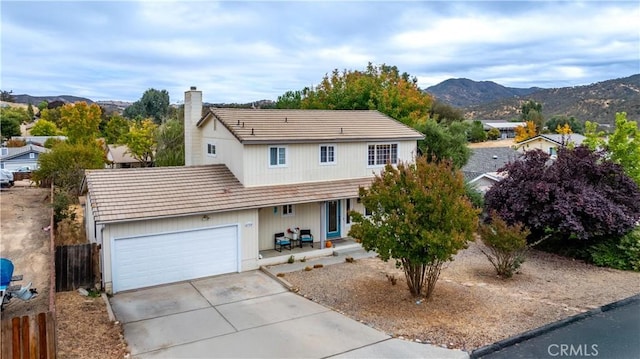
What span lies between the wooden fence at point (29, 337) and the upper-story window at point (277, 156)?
11.3 m

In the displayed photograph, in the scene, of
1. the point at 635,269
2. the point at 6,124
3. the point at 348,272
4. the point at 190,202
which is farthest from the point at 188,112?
the point at 6,124

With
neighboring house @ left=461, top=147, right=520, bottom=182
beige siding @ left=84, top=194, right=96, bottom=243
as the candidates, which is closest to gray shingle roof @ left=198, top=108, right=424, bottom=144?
beige siding @ left=84, top=194, right=96, bottom=243

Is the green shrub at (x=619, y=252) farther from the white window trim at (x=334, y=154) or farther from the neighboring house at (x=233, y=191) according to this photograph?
the white window trim at (x=334, y=154)

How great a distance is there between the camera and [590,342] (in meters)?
10.5

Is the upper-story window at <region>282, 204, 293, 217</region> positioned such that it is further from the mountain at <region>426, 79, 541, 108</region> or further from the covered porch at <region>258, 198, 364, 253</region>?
the mountain at <region>426, 79, 541, 108</region>

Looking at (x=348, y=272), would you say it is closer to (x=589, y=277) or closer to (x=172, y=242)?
(x=172, y=242)

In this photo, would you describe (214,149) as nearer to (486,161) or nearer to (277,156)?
(277,156)

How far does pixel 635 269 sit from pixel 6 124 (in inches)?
3442

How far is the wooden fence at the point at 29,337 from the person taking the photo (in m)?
7.48

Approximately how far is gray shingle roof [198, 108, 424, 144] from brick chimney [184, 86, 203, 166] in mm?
690

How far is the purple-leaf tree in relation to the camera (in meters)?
16.7

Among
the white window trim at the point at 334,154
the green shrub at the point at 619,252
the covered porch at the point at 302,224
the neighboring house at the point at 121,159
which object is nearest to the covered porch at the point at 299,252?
the covered porch at the point at 302,224

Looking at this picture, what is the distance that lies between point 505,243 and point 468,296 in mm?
2660

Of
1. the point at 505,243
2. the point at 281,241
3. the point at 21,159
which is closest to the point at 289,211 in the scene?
the point at 281,241
